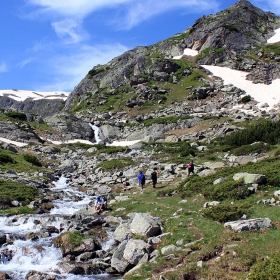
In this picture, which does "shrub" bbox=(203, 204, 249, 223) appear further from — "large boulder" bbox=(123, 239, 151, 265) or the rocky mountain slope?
"large boulder" bbox=(123, 239, 151, 265)

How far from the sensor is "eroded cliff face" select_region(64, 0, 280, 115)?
96188 millimetres

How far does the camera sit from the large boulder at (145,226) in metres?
14.8

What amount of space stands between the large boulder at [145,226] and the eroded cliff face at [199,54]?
240ft

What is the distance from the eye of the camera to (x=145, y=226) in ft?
49.5

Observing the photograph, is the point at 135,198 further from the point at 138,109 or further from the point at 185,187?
the point at 138,109

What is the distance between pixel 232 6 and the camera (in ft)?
409

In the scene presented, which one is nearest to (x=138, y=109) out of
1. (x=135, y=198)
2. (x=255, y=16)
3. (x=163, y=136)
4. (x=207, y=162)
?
(x=163, y=136)

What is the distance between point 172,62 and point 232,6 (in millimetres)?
50099

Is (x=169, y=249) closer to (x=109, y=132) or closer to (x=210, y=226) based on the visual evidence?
(x=210, y=226)

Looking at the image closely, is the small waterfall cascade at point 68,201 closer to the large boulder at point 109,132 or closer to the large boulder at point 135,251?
the large boulder at point 135,251

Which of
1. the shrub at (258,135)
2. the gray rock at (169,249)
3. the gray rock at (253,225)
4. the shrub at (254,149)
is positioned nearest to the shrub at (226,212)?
the gray rock at (253,225)

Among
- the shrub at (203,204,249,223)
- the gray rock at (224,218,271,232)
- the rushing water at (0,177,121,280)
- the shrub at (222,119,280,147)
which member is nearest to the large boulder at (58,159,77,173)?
the rushing water at (0,177,121,280)

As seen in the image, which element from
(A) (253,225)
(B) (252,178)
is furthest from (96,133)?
(A) (253,225)

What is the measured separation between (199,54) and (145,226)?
336 feet
